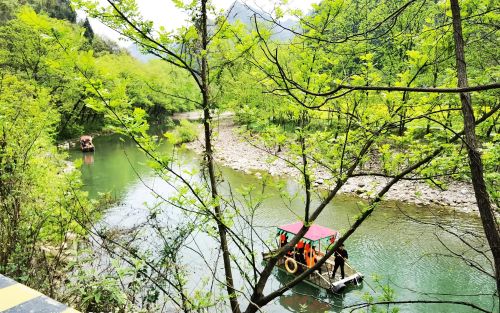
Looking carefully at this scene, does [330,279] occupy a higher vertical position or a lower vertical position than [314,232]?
lower

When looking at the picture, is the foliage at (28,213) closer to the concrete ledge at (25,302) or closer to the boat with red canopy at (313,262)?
the concrete ledge at (25,302)

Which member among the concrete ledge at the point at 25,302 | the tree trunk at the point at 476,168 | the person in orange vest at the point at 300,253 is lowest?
the person in orange vest at the point at 300,253

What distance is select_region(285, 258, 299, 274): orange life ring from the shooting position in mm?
9984

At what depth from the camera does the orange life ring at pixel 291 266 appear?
998 centimetres

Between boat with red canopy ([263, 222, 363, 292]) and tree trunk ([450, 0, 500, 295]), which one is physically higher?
tree trunk ([450, 0, 500, 295])

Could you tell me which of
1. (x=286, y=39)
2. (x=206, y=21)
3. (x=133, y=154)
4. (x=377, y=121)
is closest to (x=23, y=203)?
(x=206, y=21)

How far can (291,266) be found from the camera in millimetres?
10141

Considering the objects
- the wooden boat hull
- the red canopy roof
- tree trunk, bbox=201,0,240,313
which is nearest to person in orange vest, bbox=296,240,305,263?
the wooden boat hull

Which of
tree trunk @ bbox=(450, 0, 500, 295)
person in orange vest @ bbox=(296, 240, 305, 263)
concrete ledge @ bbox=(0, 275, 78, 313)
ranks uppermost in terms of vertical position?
tree trunk @ bbox=(450, 0, 500, 295)

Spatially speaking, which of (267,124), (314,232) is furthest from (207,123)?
(314,232)

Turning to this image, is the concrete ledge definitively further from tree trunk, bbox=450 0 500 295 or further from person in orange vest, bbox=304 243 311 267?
person in orange vest, bbox=304 243 311 267

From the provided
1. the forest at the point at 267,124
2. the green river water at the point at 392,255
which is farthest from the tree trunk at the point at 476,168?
the green river water at the point at 392,255

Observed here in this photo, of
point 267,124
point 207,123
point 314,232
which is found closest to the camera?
point 207,123

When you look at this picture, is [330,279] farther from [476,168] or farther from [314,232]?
[476,168]
